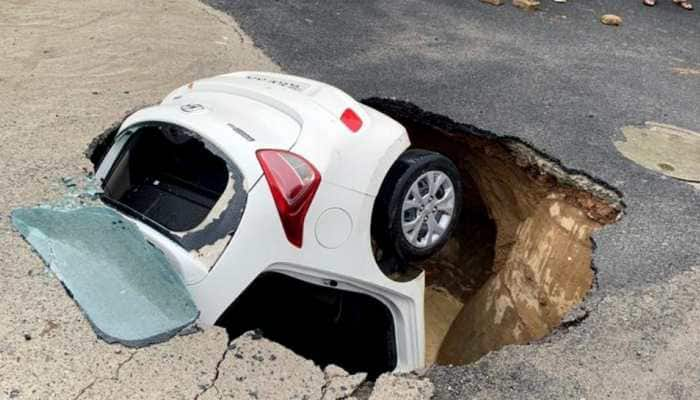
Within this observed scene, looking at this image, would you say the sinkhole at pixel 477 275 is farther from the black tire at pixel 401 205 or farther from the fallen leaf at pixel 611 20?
the fallen leaf at pixel 611 20

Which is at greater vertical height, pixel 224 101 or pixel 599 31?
pixel 224 101

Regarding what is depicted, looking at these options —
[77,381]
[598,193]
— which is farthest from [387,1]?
[77,381]

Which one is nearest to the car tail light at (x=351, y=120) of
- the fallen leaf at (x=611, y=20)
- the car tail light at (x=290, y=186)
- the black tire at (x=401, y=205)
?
the black tire at (x=401, y=205)

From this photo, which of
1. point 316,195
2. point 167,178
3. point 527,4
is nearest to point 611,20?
point 527,4

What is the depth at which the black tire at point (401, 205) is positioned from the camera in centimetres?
399

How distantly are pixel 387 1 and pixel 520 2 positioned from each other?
5.69 feet

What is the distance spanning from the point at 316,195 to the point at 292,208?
0.17 metres

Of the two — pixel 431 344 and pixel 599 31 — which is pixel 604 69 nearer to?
pixel 599 31

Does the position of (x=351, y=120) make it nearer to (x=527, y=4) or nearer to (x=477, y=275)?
(x=477, y=275)

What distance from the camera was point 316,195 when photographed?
3561 mm

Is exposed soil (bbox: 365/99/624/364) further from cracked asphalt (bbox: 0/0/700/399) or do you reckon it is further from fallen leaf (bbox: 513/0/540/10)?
fallen leaf (bbox: 513/0/540/10)

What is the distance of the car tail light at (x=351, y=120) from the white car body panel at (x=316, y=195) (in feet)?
0.10

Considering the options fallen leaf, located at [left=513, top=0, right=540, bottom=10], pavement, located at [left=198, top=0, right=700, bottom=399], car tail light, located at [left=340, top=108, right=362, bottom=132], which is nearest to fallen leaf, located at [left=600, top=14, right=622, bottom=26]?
pavement, located at [left=198, top=0, right=700, bottom=399]

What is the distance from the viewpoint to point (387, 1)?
365 inches
